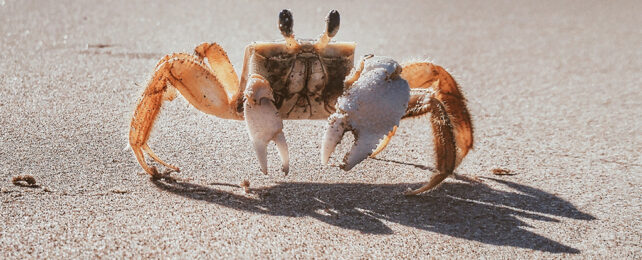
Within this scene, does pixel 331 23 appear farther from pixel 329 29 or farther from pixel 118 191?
pixel 118 191

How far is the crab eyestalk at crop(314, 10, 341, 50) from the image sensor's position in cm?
313

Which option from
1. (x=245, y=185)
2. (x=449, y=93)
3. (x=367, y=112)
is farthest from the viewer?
(x=449, y=93)

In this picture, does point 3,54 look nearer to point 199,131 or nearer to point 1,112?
point 1,112

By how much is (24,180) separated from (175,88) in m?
0.76

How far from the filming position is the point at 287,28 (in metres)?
3.09

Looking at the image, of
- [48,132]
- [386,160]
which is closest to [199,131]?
[48,132]

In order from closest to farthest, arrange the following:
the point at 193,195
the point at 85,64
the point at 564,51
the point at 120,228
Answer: the point at 120,228 → the point at 193,195 → the point at 85,64 → the point at 564,51

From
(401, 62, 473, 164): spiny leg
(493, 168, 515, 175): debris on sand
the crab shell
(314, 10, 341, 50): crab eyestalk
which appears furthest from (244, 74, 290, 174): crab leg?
(493, 168, 515, 175): debris on sand

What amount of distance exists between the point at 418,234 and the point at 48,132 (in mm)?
1856

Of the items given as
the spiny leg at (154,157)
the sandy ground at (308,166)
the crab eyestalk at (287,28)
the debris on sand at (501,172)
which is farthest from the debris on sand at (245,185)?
the debris on sand at (501,172)

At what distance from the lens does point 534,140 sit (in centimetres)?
386

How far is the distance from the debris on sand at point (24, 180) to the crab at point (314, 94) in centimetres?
43

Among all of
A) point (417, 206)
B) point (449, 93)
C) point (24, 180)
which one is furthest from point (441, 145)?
point (24, 180)

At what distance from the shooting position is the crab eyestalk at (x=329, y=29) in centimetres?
313
